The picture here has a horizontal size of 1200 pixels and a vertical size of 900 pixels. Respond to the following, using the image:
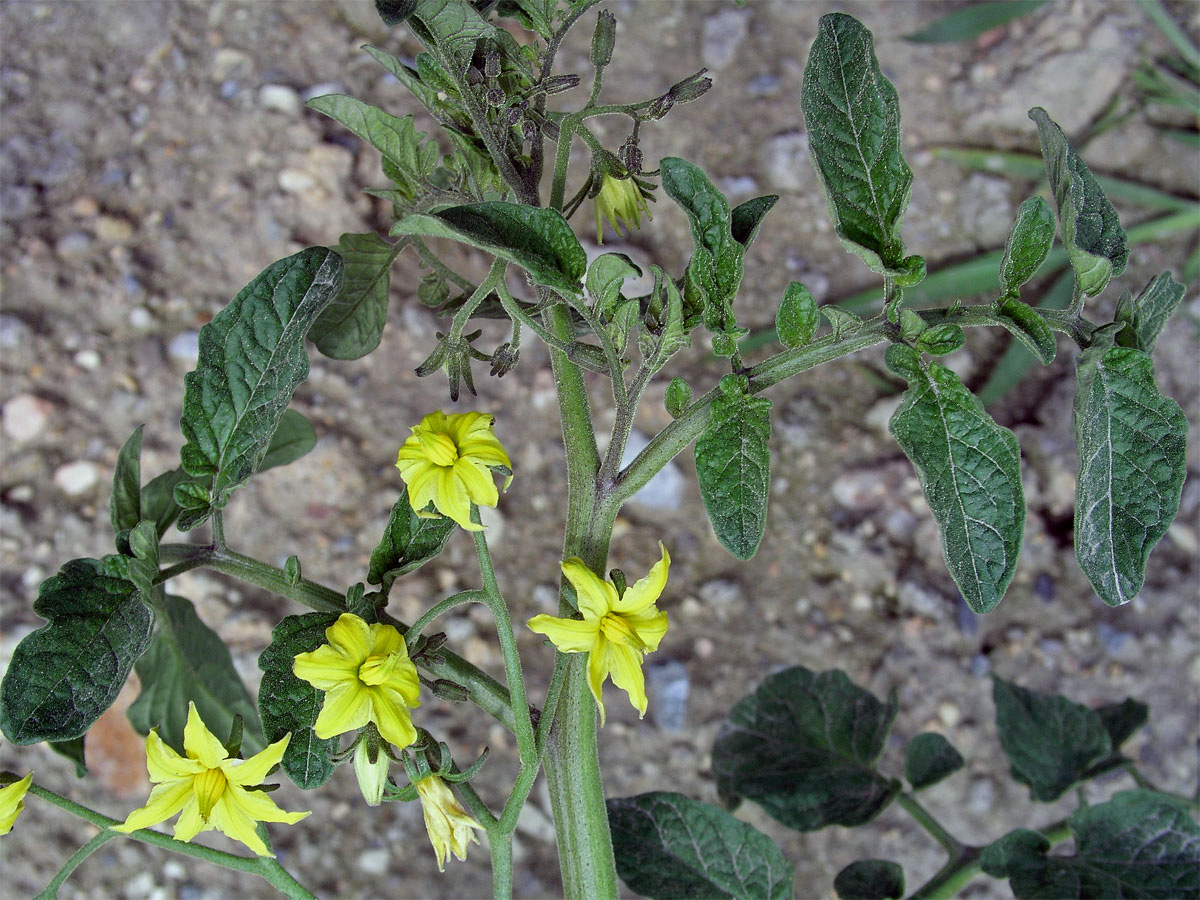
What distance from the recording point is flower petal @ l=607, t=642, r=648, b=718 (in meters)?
0.86

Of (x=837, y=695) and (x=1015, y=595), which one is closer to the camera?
(x=837, y=695)

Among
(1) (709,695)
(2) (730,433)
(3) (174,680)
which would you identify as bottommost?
(1) (709,695)

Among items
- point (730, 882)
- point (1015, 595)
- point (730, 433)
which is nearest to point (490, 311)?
point (730, 433)

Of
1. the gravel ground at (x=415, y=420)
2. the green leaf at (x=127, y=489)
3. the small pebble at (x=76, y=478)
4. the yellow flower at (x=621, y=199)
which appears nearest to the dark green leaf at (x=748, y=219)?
the yellow flower at (x=621, y=199)

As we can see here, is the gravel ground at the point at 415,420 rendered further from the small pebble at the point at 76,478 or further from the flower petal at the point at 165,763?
the flower petal at the point at 165,763

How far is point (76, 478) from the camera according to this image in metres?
2.34

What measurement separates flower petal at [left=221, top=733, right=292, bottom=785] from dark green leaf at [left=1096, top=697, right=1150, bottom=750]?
142cm

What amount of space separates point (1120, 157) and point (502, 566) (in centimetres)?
212

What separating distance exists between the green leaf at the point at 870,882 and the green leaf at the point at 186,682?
794 mm

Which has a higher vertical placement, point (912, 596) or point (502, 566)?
point (502, 566)

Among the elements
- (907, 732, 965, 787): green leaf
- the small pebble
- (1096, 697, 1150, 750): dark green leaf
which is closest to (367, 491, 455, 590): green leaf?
(907, 732, 965, 787): green leaf

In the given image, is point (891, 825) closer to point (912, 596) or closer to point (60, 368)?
point (912, 596)

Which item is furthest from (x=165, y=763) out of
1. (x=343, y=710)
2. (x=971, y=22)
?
(x=971, y=22)

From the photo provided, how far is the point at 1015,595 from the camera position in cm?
244
